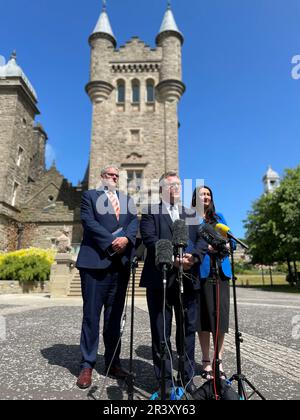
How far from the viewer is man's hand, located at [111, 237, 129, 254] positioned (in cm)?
326

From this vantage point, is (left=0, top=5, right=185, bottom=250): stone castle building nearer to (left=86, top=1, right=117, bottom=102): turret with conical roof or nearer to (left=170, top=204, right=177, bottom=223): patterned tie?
(left=86, top=1, right=117, bottom=102): turret with conical roof

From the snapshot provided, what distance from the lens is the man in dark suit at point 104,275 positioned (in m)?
3.27

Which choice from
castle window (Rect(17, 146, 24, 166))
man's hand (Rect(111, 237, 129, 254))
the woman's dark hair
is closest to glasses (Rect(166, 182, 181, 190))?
the woman's dark hair

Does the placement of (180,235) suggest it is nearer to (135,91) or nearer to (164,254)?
(164,254)

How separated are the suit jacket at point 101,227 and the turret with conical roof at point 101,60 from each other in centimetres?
2442

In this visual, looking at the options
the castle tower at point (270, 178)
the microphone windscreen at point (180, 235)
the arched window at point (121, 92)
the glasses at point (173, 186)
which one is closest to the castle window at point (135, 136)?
the arched window at point (121, 92)

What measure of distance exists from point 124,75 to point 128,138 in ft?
19.8

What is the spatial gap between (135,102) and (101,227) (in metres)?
25.6

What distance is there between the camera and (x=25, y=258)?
53.3 feet

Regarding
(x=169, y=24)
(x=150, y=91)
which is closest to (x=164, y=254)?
(x=150, y=91)

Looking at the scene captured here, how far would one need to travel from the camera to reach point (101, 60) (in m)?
26.6

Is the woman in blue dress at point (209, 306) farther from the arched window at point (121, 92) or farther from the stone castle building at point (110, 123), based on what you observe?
the arched window at point (121, 92)

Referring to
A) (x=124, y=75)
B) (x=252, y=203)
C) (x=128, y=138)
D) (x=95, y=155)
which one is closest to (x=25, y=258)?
(x=95, y=155)
